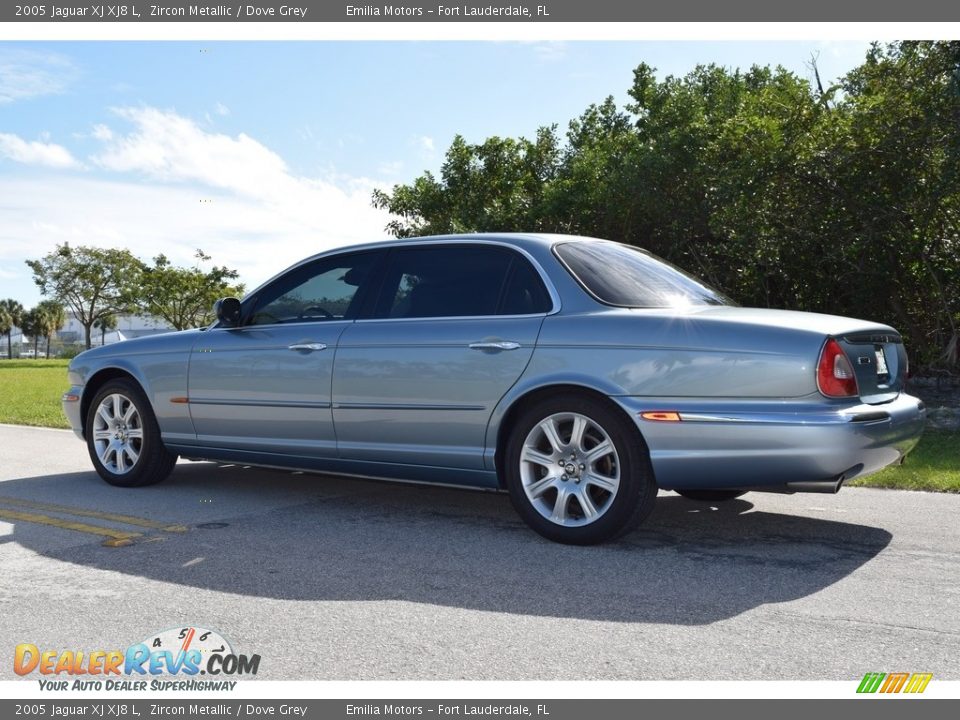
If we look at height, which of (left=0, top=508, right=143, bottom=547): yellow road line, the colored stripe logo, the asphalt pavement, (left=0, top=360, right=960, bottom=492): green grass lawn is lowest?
(left=0, top=360, right=960, bottom=492): green grass lawn

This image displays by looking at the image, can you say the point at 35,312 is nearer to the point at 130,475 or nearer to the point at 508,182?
the point at 508,182

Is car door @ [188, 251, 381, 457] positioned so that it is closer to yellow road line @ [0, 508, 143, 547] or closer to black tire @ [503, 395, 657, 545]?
yellow road line @ [0, 508, 143, 547]

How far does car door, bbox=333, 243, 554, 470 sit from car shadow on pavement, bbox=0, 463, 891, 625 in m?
0.52

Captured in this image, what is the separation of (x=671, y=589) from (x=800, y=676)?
1109 millimetres

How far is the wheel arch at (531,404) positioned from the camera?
199 inches

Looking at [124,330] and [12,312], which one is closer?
[124,330]

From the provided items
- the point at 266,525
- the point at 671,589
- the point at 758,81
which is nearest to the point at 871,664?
the point at 671,589

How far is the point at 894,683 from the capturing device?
3.29m

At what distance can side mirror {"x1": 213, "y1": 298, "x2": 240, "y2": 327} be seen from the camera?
6691 millimetres

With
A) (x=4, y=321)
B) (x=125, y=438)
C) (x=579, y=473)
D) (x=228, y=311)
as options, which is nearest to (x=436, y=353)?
(x=579, y=473)

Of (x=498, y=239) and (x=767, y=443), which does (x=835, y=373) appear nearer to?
(x=767, y=443)

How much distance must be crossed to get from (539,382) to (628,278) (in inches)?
32.2

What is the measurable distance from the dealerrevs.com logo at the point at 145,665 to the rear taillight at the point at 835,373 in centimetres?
282

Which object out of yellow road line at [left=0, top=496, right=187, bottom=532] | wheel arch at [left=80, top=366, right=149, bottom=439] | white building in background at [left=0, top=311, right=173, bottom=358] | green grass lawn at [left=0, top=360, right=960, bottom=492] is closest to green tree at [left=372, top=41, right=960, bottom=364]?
green grass lawn at [left=0, top=360, right=960, bottom=492]
